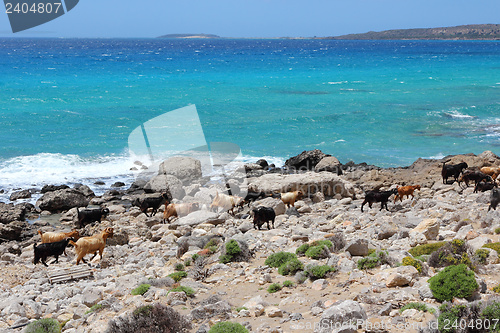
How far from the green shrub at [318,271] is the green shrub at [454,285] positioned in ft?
8.04

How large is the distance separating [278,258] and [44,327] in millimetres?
5210

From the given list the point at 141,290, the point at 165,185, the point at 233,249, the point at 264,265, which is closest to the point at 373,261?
the point at 264,265

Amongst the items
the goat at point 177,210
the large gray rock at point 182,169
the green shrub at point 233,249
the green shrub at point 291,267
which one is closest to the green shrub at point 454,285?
the green shrub at point 291,267

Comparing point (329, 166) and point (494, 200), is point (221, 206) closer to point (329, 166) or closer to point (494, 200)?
point (329, 166)

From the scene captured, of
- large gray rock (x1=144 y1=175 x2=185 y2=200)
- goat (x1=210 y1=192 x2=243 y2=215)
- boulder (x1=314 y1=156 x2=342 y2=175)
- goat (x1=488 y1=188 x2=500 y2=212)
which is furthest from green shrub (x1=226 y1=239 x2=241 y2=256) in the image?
boulder (x1=314 y1=156 x2=342 y2=175)

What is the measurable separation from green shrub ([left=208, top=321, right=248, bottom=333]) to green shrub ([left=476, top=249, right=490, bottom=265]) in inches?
190

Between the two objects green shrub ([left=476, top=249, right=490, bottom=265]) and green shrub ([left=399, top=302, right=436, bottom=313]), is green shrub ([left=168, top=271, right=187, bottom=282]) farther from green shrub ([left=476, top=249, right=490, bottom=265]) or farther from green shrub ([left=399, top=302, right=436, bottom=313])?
green shrub ([left=476, top=249, right=490, bottom=265])

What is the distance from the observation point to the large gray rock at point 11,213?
64.6ft

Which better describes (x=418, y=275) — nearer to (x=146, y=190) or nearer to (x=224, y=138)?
(x=146, y=190)

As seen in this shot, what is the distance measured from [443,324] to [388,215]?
8549 mm

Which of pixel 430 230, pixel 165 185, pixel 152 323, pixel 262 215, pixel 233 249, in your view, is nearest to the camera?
pixel 152 323

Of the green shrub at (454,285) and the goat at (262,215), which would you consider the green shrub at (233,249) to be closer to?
the goat at (262,215)

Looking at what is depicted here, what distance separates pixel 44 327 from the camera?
28.9 ft

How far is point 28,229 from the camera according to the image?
63.8ft
